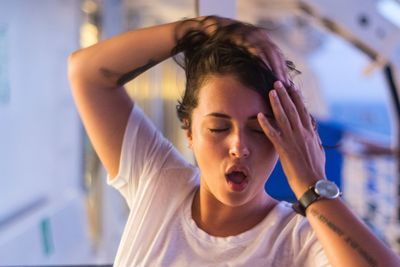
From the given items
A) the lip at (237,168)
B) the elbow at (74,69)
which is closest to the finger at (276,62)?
the lip at (237,168)

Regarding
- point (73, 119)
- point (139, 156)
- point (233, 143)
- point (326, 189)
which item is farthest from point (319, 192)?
point (73, 119)

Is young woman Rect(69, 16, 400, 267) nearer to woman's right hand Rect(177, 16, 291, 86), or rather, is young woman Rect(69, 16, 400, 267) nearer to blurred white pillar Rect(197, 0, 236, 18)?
woman's right hand Rect(177, 16, 291, 86)

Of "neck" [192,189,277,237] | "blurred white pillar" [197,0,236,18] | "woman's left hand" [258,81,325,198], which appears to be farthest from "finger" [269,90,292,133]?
"blurred white pillar" [197,0,236,18]

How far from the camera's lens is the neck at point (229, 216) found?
606 millimetres

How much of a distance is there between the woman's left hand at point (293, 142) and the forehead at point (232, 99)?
0.05ft

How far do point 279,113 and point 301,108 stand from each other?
0.13ft

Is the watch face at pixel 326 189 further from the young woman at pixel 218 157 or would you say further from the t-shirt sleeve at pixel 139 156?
the t-shirt sleeve at pixel 139 156

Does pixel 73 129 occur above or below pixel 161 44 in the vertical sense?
below

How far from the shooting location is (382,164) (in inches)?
103

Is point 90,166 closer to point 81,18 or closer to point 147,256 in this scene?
point 81,18

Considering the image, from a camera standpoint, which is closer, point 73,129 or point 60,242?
point 60,242

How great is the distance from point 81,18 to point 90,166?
573mm

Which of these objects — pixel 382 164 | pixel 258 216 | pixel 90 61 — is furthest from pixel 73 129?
pixel 382 164

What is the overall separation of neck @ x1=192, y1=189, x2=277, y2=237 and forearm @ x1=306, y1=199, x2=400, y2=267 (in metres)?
0.10
